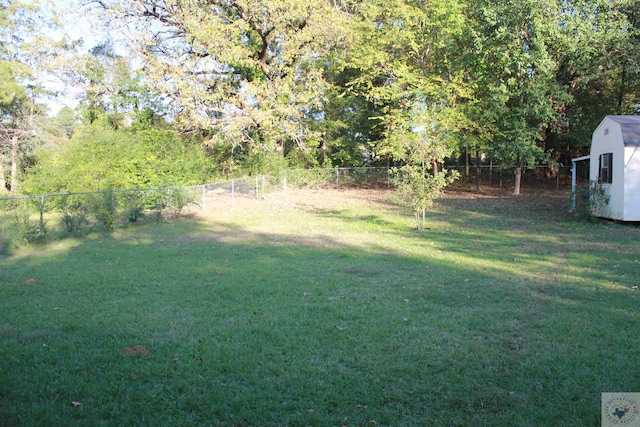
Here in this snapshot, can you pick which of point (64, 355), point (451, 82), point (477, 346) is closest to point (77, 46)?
point (451, 82)

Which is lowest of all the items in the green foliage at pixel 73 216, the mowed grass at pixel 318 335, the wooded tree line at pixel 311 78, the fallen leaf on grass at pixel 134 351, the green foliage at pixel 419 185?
the mowed grass at pixel 318 335

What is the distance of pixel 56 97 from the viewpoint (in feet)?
112

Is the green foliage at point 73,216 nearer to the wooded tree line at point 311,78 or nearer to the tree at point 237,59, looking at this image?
the wooded tree line at point 311,78

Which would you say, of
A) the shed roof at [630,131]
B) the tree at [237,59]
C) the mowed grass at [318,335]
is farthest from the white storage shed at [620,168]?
the tree at [237,59]

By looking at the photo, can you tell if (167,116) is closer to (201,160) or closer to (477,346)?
(201,160)

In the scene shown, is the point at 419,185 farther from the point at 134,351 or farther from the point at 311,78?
the point at 311,78

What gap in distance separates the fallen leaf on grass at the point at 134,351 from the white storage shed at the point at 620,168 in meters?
15.6

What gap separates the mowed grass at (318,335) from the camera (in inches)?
138

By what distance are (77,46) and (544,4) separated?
83.5 ft

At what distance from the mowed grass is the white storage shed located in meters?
4.47

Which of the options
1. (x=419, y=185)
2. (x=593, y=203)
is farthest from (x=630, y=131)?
(x=419, y=185)

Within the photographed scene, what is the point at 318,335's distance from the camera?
5.04 m

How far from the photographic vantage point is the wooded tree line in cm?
2119

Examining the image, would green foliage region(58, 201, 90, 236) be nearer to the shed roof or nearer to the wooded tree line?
the wooded tree line
